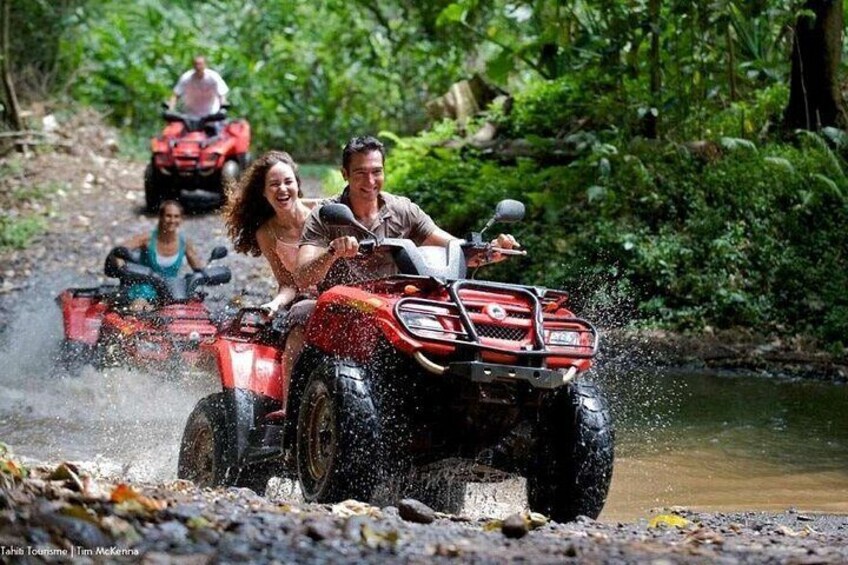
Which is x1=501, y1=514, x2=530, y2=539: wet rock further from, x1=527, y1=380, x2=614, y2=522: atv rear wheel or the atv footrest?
x1=527, y1=380, x2=614, y2=522: atv rear wheel

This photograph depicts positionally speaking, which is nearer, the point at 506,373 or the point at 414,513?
the point at 414,513

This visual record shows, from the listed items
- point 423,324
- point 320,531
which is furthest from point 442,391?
point 320,531

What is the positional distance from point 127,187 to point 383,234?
12.9 metres

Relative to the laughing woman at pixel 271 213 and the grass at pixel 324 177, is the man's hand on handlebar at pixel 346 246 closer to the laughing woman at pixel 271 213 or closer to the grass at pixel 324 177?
the laughing woman at pixel 271 213

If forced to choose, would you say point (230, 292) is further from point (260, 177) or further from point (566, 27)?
point (260, 177)

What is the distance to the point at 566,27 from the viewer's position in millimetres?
14148

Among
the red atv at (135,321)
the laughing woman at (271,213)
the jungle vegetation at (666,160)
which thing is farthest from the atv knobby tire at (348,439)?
the jungle vegetation at (666,160)

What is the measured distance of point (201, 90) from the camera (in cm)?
1773

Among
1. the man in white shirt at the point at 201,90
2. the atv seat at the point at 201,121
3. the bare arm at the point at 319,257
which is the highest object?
the man in white shirt at the point at 201,90

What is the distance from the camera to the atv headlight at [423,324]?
5.38 meters

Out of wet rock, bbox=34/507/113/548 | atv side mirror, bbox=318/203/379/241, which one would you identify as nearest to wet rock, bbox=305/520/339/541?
wet rock, bbox=34/507/113/548

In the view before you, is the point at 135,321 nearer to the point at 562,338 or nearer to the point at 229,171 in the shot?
the point at 562,338

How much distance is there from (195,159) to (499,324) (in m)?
11.6

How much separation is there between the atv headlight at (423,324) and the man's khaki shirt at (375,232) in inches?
27.5
